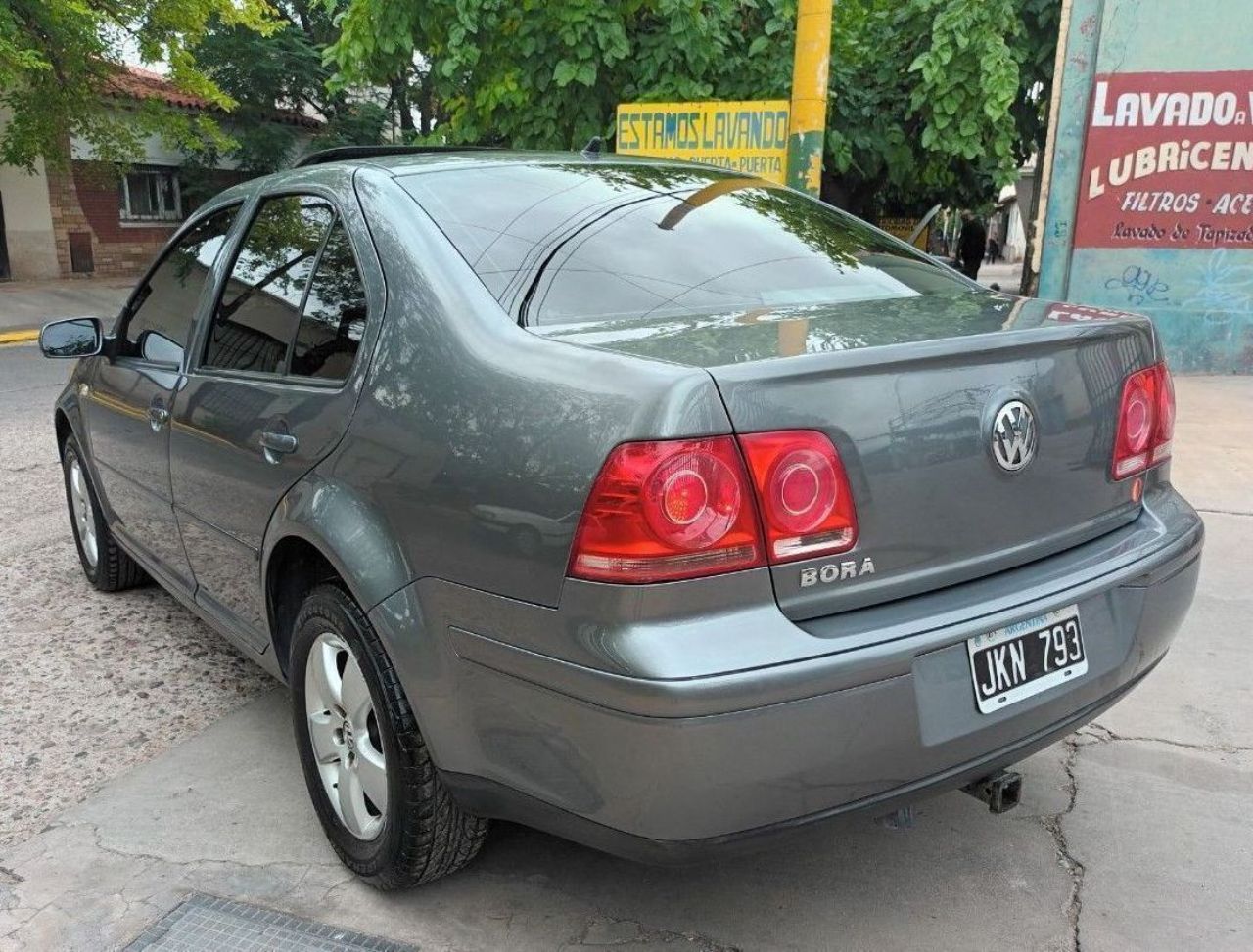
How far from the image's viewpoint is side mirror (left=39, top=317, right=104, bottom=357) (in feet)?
11.8

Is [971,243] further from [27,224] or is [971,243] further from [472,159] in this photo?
[27,224]

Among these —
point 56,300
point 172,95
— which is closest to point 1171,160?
point 56,300

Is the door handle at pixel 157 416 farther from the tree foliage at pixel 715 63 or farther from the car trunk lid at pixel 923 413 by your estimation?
the tree foliage at pixel 715 63

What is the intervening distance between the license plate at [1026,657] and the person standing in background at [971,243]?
16.3 m

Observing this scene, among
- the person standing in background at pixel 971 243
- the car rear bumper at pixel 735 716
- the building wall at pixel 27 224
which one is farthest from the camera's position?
the building wall at pixel 27 224

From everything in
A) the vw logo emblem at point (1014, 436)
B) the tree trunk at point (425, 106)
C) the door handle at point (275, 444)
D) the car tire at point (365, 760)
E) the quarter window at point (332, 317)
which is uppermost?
the tree trunk at point (425, 106)

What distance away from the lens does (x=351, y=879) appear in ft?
8.05

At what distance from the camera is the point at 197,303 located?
3.19 m

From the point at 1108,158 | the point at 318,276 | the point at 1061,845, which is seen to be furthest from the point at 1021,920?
the point at 1108,158

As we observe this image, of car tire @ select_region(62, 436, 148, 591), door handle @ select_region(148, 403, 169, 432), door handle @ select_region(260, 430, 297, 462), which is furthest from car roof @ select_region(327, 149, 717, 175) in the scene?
car tire @ select_region(62, 436, 148, 591)

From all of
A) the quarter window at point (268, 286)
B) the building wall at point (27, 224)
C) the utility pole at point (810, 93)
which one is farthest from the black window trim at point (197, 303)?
the building wall at point (27, 224)

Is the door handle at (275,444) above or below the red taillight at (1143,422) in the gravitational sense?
below

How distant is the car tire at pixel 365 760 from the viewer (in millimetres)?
2143

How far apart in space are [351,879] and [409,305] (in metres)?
1.34
